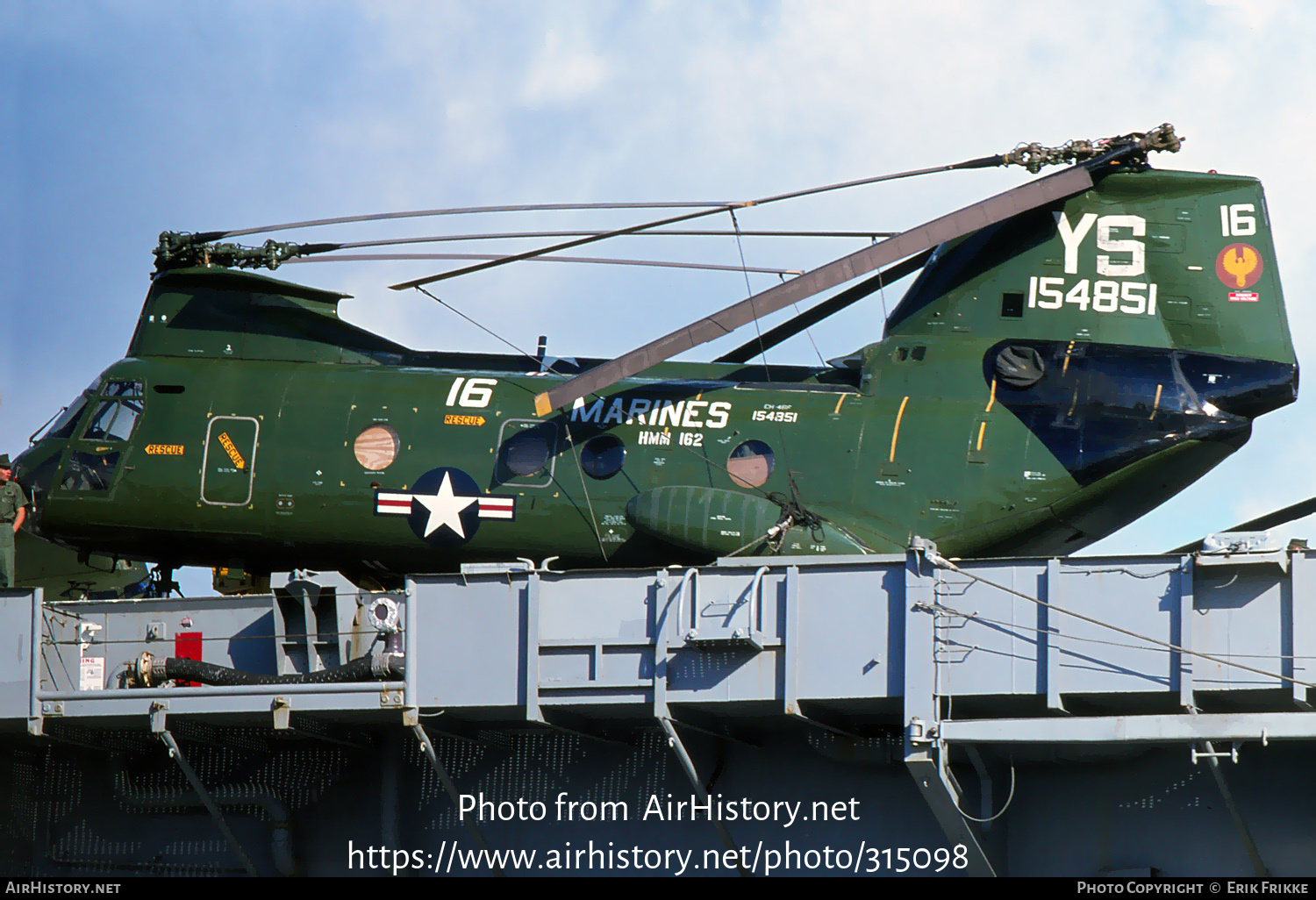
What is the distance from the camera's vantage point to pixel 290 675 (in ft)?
43.6

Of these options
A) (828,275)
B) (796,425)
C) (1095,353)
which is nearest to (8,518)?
(796,425)

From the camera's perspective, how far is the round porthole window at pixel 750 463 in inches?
661

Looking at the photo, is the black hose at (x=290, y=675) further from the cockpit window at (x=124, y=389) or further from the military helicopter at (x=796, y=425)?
the cockpit window at (x=124, y=389)

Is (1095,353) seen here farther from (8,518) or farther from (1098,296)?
(8,518)

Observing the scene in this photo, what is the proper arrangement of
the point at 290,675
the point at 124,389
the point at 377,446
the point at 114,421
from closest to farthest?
the point at 290,675 → the point at 377,446 → the point at 114,421 → the point at 124,389

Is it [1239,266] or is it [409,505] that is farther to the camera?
[409,505]

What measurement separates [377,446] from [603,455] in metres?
2.85

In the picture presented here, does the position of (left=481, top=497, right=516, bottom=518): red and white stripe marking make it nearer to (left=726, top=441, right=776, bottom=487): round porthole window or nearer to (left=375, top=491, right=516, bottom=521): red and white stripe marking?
(left=375, top=491, right=516, bottom=521): red and white stripe marking

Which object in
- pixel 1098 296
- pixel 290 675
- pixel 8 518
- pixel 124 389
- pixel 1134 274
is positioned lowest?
pixel 290 675

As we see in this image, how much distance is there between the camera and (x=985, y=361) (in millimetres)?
17016

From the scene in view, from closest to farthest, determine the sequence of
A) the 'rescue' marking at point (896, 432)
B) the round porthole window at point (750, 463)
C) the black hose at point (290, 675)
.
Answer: the black hose at point (290, 675) → the 'rescue' marking at point (896, 432) → the round porthole window at point (750, 463)

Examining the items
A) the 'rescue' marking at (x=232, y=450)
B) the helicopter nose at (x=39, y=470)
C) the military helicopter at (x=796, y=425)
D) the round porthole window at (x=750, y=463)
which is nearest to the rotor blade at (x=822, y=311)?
the military helicopter at (x=796, y=425)

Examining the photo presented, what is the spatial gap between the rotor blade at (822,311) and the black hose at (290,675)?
763 cm
